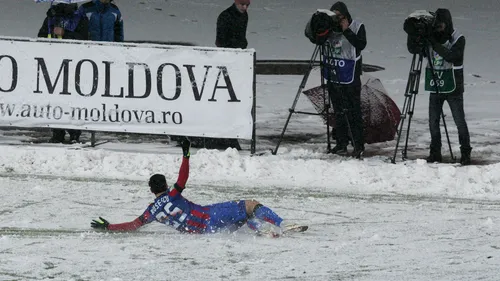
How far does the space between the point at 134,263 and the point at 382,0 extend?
1025 inches

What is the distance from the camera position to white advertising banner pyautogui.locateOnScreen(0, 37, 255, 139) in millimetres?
13961

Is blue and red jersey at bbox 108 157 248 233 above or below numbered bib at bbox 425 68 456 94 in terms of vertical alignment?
below

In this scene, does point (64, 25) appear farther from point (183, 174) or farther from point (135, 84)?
point (183, 174)

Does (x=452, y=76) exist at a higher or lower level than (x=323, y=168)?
higher

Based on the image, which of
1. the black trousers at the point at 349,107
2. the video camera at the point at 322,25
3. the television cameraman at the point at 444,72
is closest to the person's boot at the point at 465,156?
the television cameraman at the point at 444,72

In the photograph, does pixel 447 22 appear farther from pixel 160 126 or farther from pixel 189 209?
pixel 189 209

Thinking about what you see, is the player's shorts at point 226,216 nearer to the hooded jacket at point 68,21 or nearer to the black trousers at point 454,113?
the black trousers at point 454,113

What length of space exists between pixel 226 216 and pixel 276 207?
5.01 ft

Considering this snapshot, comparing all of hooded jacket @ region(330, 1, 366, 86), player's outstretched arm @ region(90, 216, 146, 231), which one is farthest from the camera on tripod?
player's outstretched arm @ region(90, 216, 146, 231)

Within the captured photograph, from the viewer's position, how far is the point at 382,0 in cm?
3434

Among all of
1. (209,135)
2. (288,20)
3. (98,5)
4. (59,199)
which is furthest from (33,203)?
(288,20)

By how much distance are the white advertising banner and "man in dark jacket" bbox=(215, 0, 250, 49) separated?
66cm

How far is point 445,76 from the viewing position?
1366cm

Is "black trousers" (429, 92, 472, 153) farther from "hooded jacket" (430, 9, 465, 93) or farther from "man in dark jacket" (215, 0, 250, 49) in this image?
"man in dark jacket" (215, 0, 250, 49)
